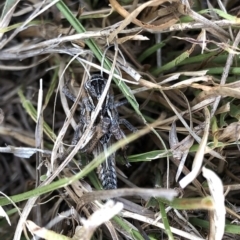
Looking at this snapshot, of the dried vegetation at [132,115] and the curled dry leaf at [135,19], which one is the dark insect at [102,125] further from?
the curled dry leaf at [135,19]

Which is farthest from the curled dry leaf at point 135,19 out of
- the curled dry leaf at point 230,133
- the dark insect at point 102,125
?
the curled dry leaf at point 230,133

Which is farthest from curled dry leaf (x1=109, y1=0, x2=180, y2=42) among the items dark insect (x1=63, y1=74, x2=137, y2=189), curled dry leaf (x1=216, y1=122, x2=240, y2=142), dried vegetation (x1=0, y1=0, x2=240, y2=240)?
curled dry leaf (x1=216, y1=122, x2=240, y2=142)

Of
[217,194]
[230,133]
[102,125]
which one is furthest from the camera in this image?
[102,125]

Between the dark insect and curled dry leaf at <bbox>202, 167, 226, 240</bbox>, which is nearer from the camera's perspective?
curled dry leaf at <bbox>202, 167, 226, 240</bbox>

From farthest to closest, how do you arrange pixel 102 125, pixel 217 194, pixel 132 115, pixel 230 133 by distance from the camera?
pixel 132 115 < pixel 102 125 < pixel 230 133 < pixel 217 194

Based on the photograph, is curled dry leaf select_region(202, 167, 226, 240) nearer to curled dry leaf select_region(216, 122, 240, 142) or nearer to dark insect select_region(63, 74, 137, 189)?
curled dry leaf select_region(216, 122, 240, 142)

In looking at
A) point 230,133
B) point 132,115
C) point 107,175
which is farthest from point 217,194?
point 132,115

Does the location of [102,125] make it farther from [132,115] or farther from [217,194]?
[217,194]

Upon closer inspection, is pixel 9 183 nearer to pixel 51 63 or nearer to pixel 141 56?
pixel 51 63
